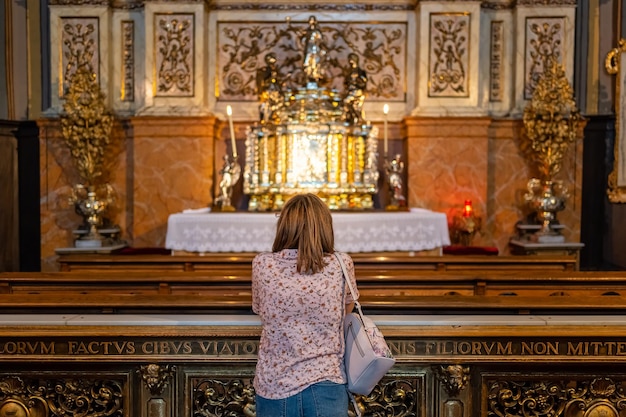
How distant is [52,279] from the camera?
5.09 meters

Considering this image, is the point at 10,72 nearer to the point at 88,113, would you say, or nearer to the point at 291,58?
the point at 88,113

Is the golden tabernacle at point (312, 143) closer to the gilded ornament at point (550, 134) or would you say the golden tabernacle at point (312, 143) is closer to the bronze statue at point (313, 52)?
the bronze statue at point (313, 52)

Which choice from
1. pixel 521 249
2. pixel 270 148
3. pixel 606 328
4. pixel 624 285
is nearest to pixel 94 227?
pixel 270 148

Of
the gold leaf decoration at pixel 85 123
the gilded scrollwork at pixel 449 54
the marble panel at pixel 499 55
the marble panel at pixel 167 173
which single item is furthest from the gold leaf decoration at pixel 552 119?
the gold leaf decoration at pixel 85 123

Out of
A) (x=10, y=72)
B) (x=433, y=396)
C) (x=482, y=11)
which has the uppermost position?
(x=482, y=11)

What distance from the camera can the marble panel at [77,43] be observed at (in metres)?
9.92

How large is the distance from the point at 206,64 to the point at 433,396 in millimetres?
7797

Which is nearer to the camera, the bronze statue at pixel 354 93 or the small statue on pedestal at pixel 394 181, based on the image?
the small statue on pedestal at pixel 394 181

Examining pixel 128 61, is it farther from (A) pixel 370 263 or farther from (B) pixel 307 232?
(B) pixel 307 232

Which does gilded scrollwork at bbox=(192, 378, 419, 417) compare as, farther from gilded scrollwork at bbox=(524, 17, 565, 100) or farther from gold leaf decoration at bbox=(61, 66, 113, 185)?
gilded scrollwork at bbox=(524, 17, 565, 100)

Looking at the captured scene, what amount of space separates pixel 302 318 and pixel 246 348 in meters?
0.78

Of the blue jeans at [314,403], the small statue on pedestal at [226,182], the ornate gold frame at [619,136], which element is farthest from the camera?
the ornate gold frame at [619,136]

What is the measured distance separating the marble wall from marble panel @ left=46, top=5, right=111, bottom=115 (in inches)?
0.6

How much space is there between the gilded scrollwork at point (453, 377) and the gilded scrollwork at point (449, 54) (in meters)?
7.07
